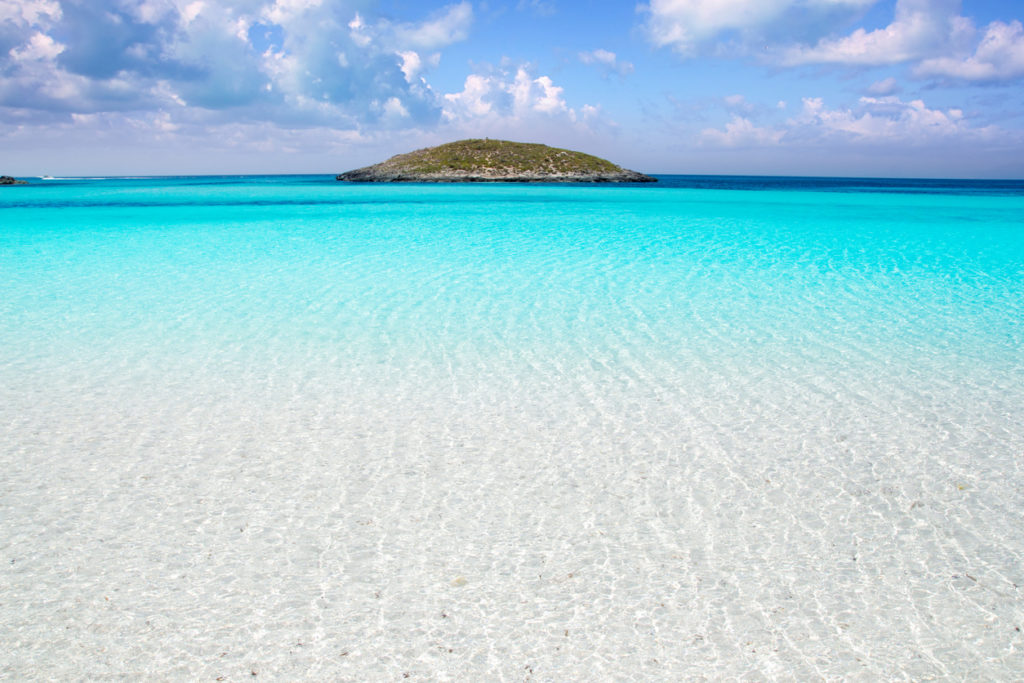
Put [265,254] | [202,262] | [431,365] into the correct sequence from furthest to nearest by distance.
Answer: [265,254]
[202,262]
[431,365]

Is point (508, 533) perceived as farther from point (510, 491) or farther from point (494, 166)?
point (494, 166)

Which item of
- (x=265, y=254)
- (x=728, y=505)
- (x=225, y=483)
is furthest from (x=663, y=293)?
(x=265, y=254)

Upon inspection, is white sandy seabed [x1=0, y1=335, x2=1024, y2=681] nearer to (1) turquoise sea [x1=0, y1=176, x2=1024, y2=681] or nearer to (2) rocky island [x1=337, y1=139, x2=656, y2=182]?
(1) turquoise sea [x1=0, y1=176, x2=1024, y2=681]

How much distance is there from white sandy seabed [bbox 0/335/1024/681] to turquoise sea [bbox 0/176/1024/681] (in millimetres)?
21

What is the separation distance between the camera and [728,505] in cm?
469

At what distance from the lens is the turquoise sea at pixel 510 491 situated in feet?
11.1

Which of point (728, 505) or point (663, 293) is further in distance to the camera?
point (663, 293)

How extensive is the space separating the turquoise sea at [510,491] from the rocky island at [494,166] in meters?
102

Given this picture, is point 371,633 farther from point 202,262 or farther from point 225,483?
point 202,262

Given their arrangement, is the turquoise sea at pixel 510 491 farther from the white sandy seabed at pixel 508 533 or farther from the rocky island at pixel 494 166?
the rocky island at pixel 494 166

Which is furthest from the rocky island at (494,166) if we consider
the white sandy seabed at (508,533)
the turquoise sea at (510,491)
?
the white sandy seabed at (508,533)

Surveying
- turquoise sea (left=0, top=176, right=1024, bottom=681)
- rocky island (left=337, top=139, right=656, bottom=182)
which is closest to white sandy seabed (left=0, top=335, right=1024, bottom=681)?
turquoise sea (left=0, top=176, right=1024, bottom=681)

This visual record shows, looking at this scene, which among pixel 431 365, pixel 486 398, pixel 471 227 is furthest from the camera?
pixel 471 227

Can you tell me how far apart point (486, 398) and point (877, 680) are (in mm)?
4256
